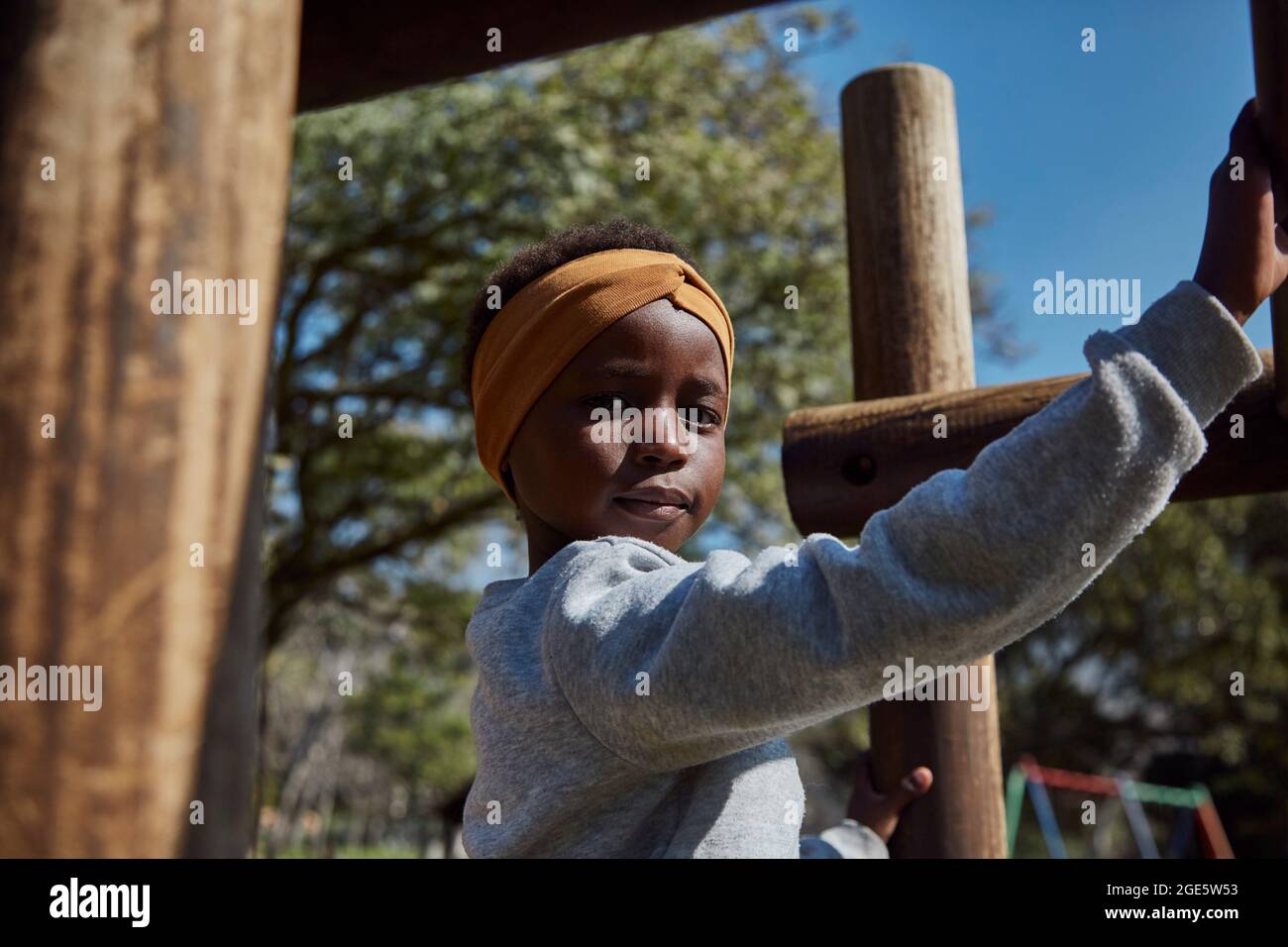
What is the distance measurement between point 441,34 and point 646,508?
1.11 metres

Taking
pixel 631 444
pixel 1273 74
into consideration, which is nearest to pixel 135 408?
pixel 631 444

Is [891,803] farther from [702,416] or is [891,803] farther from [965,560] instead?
[965,560]

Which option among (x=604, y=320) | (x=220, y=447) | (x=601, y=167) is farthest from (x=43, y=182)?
(x=601, y=167)

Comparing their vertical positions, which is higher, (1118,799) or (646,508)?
(646,508)

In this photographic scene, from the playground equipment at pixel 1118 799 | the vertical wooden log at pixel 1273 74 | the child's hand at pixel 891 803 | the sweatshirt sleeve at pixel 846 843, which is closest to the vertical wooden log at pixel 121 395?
the vertical wooden log at pixel 1273 74

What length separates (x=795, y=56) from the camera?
1020 cm

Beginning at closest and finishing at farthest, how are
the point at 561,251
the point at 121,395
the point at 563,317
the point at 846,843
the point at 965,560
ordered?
the point at 121,395
the point at 965,560
the point at 563,317
the point at 561,251
the point at 846,843

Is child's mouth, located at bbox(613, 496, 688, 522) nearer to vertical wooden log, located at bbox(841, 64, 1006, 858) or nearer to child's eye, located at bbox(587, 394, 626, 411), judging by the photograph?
child's eye, located at bbox(587, 394, 626, 411)

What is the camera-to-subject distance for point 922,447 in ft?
8.20

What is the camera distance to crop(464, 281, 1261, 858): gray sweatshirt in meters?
1.06

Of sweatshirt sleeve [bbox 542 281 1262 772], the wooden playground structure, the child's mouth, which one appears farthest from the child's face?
the wooden playground structure

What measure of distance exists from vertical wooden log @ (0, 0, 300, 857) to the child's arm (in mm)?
481

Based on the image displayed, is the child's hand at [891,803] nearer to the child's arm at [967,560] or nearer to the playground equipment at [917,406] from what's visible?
the playground equipment at [917,406]
